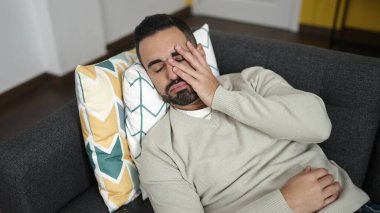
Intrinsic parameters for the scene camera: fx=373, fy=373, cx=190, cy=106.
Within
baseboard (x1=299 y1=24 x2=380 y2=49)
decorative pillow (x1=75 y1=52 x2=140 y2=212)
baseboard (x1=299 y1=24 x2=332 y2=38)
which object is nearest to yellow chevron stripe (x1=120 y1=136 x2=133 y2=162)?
decorative pillow (x1=75 y1=52 x2=140 y2=212)

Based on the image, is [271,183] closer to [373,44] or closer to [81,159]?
[81,159]

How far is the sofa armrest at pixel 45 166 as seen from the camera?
3.58ft

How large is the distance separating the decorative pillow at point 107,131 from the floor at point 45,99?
4.41 ft

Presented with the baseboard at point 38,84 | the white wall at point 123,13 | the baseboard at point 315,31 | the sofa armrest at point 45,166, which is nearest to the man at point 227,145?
the sofa armrest at point 45,166

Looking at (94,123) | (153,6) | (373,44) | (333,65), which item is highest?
(333,65)

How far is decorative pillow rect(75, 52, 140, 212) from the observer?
1.23 meters

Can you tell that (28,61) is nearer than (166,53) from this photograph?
No

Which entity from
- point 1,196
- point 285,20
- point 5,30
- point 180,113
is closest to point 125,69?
point 180,113

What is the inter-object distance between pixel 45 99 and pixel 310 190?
2205 mm

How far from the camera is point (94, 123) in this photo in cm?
123

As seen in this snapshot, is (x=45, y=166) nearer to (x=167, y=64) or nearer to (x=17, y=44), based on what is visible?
(x=167, y=64)

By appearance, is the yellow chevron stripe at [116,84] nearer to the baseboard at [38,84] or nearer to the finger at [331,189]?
the finger at [331,189]

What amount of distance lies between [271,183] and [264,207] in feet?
0.43

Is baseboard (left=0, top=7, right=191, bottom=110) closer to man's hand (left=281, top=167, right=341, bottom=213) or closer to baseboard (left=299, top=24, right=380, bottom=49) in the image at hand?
baseboard (left=299, top=24, right=380, bottom=49)
